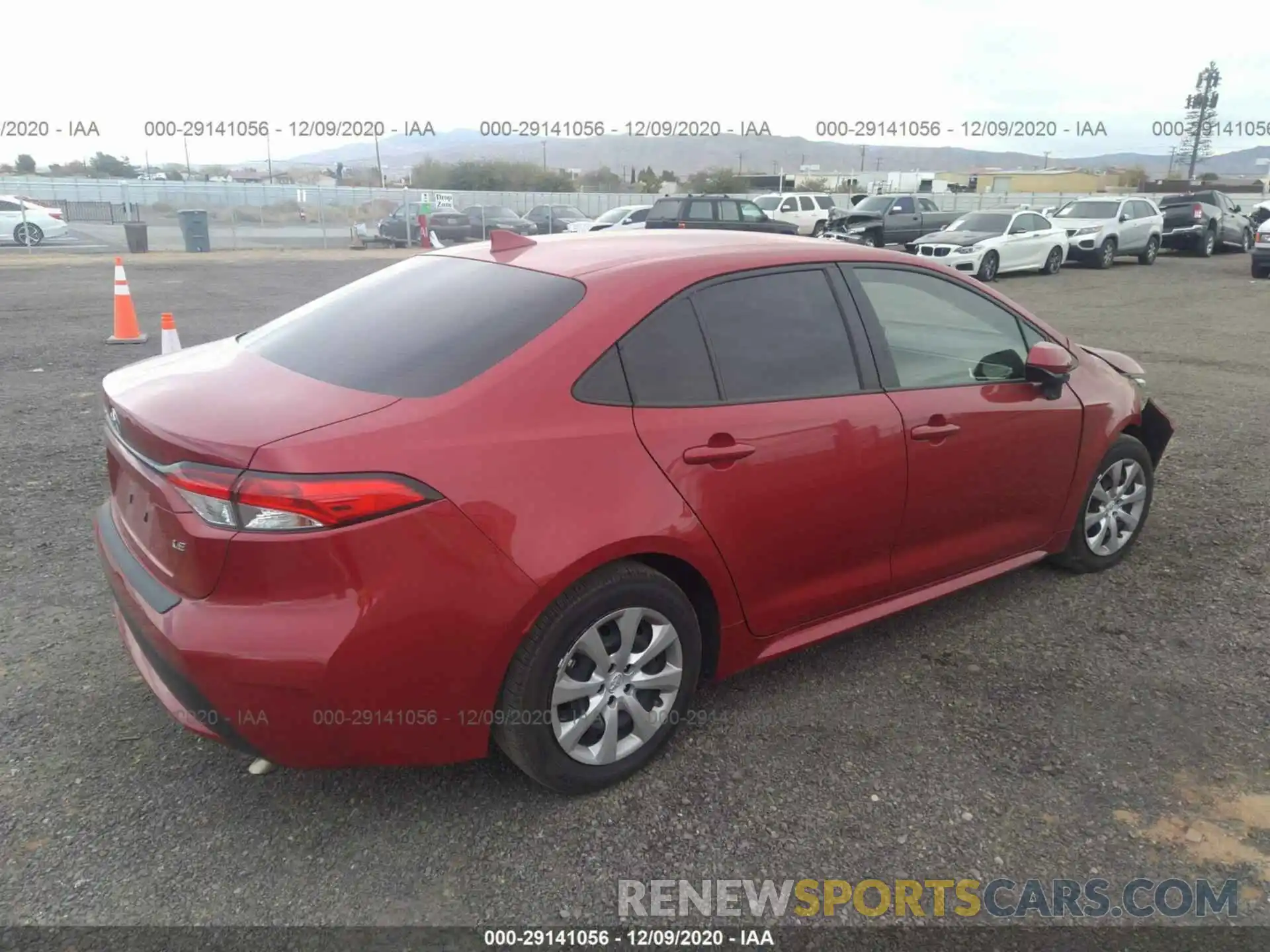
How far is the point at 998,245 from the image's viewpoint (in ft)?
63.6

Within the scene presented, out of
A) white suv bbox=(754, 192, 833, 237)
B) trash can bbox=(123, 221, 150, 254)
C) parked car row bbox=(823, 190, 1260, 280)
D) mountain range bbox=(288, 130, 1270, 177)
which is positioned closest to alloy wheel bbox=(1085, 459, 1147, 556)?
parked car row bbox=(823, 190, 1260, 280)

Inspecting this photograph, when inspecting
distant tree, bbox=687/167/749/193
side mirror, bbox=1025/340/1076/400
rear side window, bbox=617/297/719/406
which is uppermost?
distant tree, bbox=687/167/749/193

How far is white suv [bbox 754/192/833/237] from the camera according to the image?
29906mm

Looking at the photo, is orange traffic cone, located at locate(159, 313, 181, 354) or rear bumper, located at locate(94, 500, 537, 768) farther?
orange traffic cone, located at locate(159, 313, 181, 354)

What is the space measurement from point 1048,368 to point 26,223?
91.3 ft

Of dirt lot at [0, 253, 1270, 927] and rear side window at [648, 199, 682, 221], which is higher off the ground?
rear side window at [648, 199, 682, 221]

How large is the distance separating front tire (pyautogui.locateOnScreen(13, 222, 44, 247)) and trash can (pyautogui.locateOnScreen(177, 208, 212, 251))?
149 inches

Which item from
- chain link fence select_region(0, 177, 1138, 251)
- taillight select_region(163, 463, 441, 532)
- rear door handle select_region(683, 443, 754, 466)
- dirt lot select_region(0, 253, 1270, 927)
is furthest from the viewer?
chain link fence select_region(0, 177, 1138, 251)

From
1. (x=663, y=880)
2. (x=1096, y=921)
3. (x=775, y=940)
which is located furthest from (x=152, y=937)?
(x=1096, y=921)

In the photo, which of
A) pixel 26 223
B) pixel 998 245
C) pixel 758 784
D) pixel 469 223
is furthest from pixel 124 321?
pixel 469 223

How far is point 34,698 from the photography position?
325 centimetres

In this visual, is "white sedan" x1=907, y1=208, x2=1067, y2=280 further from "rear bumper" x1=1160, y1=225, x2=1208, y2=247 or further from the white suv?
the white suv

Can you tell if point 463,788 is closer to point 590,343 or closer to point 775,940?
point 775,940

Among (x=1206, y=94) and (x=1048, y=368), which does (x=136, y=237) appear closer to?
(x=1048, y=368)
